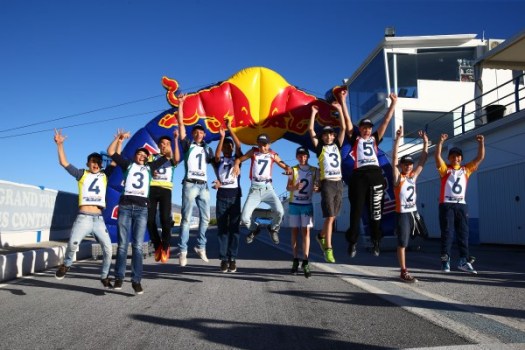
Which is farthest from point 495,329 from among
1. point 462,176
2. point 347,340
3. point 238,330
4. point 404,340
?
point 462,176

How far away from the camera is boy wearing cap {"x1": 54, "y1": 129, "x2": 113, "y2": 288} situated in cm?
573

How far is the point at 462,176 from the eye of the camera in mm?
7273

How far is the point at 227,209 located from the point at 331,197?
5.83ft

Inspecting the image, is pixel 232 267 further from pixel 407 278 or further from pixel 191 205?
pixel 407 278

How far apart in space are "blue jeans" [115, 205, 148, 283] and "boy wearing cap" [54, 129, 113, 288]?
33 centimetres

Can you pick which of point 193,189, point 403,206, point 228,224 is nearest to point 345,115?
point 403,206

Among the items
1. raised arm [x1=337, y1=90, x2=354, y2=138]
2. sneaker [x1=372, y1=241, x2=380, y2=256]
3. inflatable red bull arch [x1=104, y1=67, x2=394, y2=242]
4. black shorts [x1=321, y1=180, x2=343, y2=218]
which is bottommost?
sneaker [x1=372, y1=241, x2=380, y2=256]

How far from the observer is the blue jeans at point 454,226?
280 inches

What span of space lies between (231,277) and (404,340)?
388 cm

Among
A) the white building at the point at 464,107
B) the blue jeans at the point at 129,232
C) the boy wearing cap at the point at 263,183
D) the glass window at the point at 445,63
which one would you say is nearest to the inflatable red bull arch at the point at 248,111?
the boy wearing cap at the point at 263,183

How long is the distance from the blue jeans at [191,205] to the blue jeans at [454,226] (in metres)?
4.05

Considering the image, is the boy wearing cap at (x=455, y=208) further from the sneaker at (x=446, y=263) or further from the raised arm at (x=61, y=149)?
the raised arm at (x=61, y=149)

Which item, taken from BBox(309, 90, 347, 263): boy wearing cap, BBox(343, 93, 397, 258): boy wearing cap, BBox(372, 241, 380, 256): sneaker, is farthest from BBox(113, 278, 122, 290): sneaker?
BBox(372, 241, 380, 256): sneaker

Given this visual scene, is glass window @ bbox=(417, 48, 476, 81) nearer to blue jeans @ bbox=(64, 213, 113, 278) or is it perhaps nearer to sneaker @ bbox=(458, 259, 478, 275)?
sneaker @ bbox=(458, 259, 478, 275)
